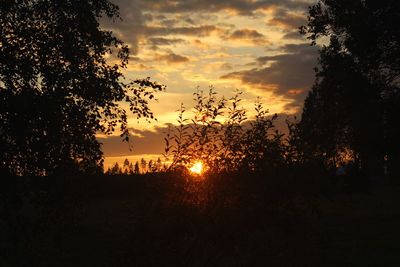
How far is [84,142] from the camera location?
1494 cm

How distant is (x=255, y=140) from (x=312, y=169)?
4.10 feet

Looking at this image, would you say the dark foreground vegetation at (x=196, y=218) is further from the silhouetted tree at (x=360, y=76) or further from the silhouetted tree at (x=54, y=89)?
the silhouetted tree at (x=360, y=76)

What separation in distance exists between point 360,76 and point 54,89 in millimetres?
18553

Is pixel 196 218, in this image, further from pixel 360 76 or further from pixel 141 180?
pixel 360 76

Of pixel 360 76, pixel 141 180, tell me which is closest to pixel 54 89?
pixel 141 180

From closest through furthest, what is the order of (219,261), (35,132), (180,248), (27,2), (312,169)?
1. (180,248)
2. (219,261)
3. (312,169)
4. (35,132)
5. (27,2)

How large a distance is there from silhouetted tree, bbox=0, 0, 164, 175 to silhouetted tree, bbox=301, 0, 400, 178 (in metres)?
13.4

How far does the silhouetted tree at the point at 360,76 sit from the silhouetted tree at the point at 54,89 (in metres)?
13.4

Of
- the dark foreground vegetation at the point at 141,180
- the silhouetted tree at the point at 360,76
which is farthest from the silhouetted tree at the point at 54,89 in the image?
the silhouetted tree at the point at 360,76

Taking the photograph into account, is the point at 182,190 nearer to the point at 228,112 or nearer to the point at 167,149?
the point at 167,149

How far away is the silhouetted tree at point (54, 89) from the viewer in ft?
42.7

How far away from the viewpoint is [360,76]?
92.6 ft

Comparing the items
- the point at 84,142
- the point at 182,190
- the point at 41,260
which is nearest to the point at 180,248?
the point at 182,190

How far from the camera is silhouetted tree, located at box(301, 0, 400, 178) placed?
27.4 meters
